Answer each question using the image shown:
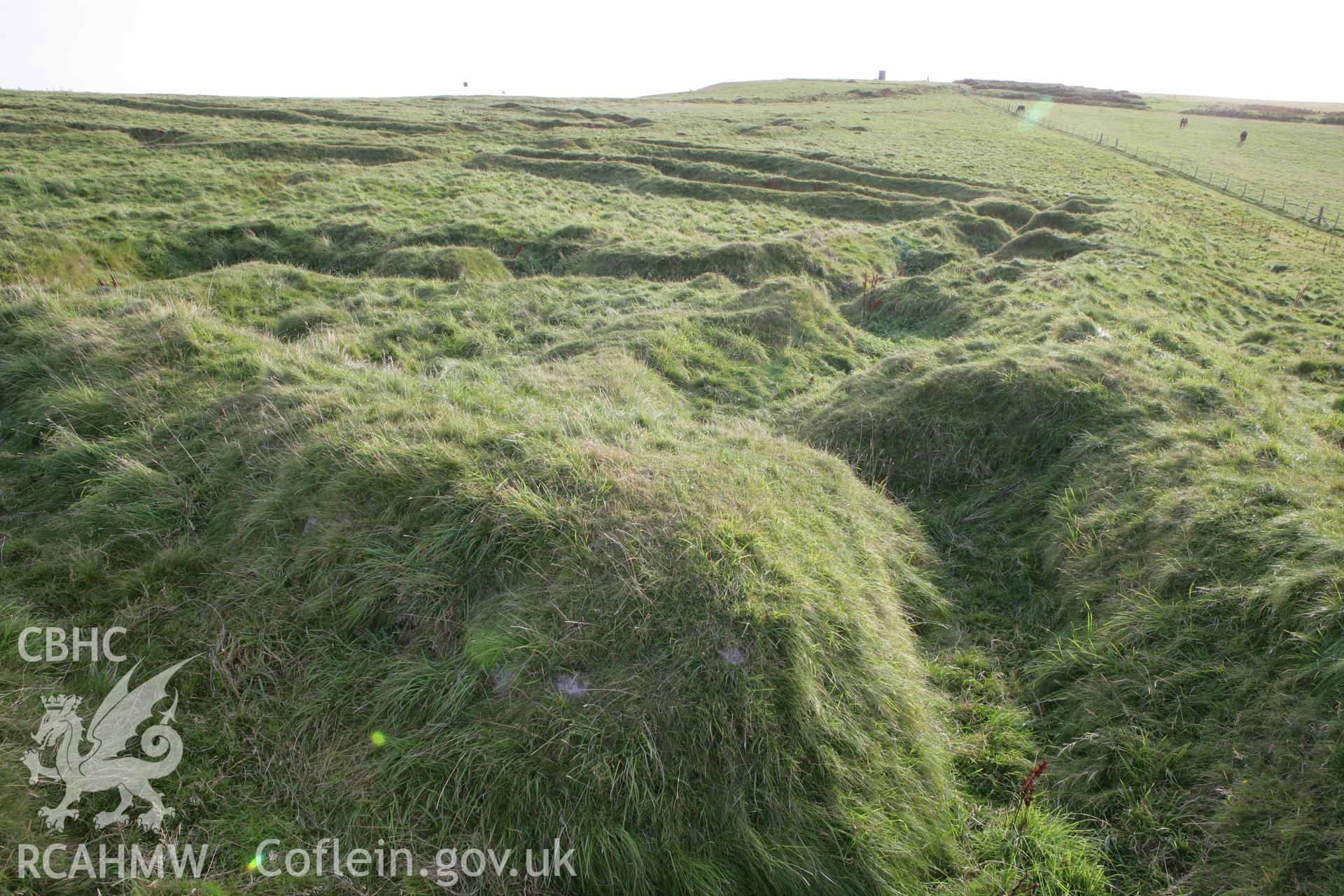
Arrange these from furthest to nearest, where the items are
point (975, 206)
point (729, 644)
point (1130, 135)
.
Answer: point (1130, 135), point (975, 206), point (729, 644)

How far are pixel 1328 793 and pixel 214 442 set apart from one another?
8.77 meters

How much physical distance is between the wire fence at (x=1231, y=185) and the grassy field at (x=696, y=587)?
25.2m

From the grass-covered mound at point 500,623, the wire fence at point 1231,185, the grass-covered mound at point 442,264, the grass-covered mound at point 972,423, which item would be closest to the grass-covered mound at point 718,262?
the grass-covered mound at point 442,264

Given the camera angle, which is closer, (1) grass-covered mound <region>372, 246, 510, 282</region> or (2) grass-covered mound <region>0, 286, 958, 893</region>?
(2) grass-covered mound <region>0, 286, 958, 893</region>

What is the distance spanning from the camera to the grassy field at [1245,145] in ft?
116

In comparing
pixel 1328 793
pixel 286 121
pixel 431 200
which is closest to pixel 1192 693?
pixel 1328 793

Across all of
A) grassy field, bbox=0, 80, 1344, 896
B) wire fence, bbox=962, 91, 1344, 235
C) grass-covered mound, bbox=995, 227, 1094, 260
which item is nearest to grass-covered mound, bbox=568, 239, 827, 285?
grassy field, bbox=0, 80, 1344, 896

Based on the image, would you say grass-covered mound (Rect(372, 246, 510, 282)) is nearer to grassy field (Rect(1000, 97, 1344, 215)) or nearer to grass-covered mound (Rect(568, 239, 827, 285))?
grass-covered mound (Rect(568, 239, 827, 285))

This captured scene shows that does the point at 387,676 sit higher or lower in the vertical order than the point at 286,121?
lower

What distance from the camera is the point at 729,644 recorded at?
3.91 metres

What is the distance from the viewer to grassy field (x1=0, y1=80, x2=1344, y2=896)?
3.45 m

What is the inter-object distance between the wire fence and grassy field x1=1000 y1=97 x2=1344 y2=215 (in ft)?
0.58

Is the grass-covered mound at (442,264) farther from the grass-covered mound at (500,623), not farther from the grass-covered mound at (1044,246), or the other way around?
the grass-covered mound at (1044,246)

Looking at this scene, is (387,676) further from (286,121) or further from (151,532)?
(286,121)
